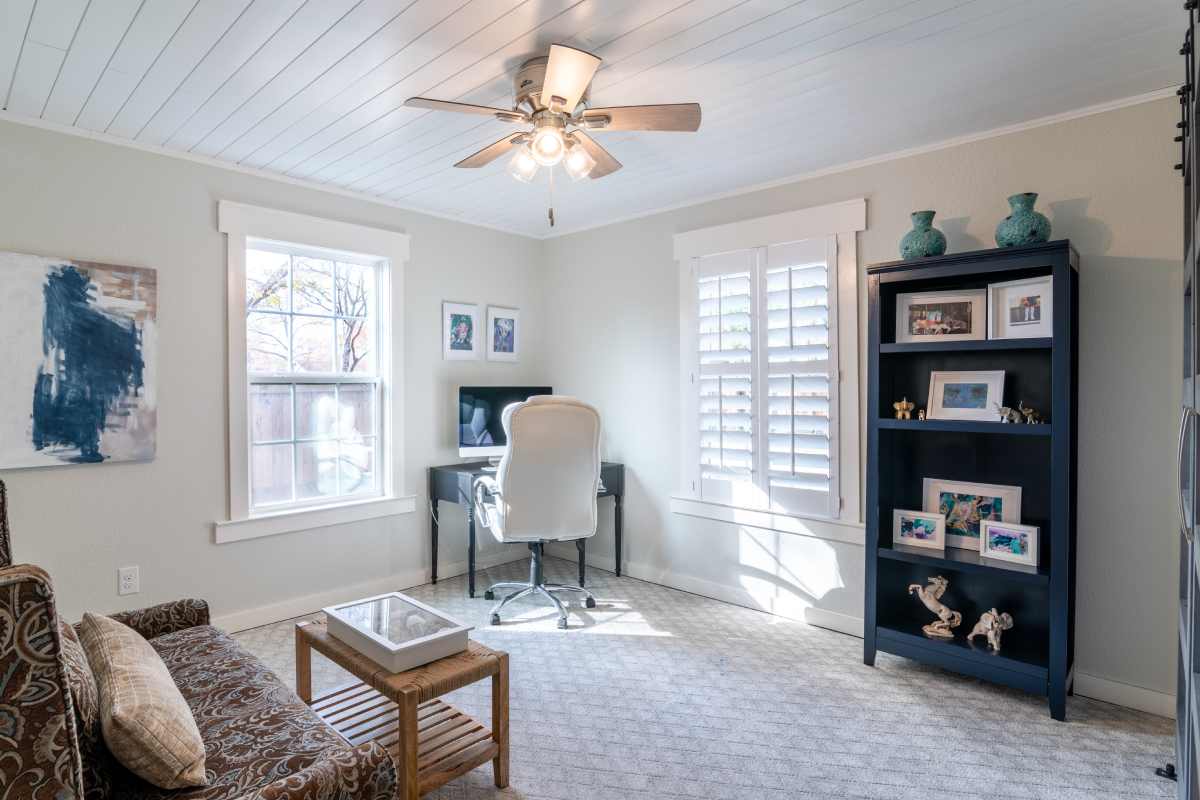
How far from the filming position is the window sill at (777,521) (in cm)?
329

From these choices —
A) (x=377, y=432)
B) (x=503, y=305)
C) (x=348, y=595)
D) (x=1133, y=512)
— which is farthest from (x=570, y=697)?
(x=503, y=305)

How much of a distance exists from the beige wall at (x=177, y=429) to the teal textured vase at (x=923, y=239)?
109 inches

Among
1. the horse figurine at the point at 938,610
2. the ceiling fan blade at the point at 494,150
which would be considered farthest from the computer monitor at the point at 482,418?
the horse figurine at the point at 938,610

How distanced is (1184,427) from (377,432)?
144 inches

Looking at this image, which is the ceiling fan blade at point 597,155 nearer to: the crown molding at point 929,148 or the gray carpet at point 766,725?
the crown molding at point 929,148

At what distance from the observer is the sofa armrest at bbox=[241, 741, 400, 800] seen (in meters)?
1.26

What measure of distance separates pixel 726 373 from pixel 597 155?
1.68 m

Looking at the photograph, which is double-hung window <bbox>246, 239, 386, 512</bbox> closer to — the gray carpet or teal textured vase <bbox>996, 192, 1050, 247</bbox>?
the gray carpet

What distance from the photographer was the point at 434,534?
161 inches

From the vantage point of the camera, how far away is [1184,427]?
A: 61.6 inches

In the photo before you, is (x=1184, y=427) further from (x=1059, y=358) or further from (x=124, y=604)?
(x=124, y=604)

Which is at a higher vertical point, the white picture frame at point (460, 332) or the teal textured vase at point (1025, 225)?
the teal textured vase at point (1025, 225)

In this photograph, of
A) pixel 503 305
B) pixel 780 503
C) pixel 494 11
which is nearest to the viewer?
pixel 494 11

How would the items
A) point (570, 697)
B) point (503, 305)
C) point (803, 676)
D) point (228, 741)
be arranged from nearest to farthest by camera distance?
point (228, 741), point (570, 697), point (803, 676), point (503, 305)
